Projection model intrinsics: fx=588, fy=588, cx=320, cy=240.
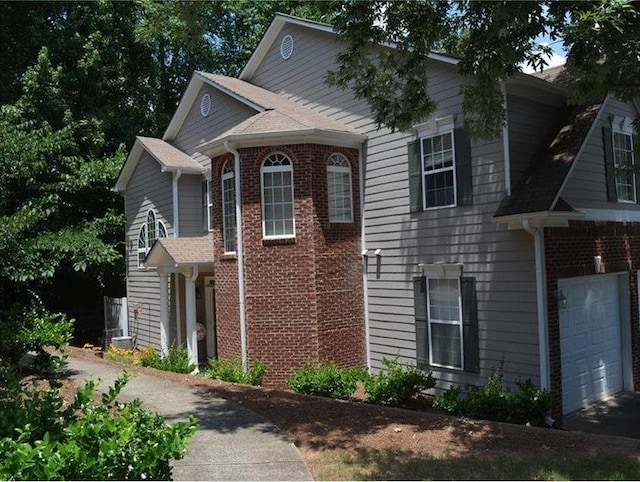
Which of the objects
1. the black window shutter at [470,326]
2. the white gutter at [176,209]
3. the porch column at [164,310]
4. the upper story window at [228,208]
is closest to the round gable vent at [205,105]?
the white gutter at [176,209]

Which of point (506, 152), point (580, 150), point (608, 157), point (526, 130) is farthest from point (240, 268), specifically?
point (608, 157)

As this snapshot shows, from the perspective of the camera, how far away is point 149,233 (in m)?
18.9

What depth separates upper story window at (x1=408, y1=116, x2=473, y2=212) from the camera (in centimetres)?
1098

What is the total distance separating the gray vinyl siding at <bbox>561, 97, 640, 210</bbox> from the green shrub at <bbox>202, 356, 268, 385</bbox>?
272 inches

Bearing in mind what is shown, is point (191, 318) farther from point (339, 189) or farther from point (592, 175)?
point (592, 175)

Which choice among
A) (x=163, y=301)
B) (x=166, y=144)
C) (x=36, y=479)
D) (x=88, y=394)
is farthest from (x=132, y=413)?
(x=166, y=144)

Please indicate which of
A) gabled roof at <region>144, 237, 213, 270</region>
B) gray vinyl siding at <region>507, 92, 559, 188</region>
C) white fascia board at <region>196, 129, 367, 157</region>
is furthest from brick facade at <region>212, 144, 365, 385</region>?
gray vinyl siding at <region>507, 92, 559, 188</region>

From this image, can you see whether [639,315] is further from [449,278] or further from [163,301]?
[163,301]

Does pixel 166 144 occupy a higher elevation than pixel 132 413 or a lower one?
higher

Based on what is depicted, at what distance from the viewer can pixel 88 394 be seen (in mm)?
5121

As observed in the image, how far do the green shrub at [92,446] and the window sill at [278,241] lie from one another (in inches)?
306

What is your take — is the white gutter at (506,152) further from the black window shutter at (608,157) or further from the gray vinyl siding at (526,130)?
the black window shutter at (608,157)

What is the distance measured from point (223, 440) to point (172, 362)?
25.2ft

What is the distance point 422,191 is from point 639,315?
538 cm
